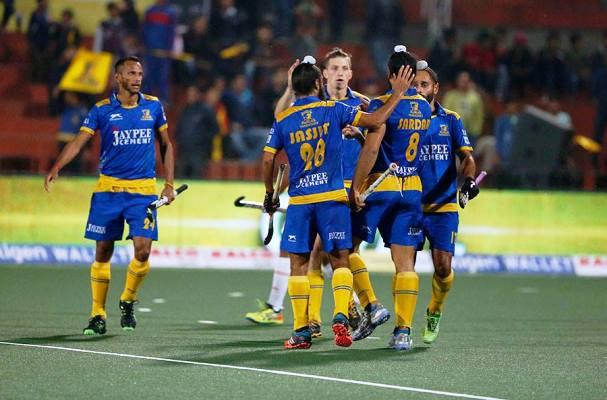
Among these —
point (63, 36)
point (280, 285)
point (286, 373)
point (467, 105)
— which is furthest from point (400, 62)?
point (63, 36)

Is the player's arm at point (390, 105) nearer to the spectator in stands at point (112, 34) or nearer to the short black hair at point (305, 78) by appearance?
the short black hair at point (305, 78)

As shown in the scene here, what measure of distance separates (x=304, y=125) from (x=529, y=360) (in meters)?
2.45

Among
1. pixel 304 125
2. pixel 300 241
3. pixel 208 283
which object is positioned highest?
pixel 304 125

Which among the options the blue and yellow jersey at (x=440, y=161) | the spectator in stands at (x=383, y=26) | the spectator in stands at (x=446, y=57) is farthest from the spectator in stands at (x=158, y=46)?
the blue and yellow jersey at (x=440, y=161)

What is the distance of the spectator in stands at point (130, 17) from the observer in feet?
79.6

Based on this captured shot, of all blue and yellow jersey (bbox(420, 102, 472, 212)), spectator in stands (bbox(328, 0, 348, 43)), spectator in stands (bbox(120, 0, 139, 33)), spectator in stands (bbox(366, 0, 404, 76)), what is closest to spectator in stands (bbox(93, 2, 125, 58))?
spectator in stands (bbox(120, 0, 139, 33))

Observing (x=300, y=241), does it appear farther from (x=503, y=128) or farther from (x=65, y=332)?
(x=503, y=128)

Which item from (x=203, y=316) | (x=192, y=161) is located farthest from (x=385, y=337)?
(x=192, y=161)

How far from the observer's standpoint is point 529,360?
32.1 feet

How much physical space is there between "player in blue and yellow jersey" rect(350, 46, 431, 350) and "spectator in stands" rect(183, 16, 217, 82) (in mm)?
13666

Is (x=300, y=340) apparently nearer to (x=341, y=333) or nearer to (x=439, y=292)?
(x=341, y=333)

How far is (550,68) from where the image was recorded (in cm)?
2509

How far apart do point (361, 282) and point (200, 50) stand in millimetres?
13569

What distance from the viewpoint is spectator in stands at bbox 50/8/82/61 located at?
23.7m
